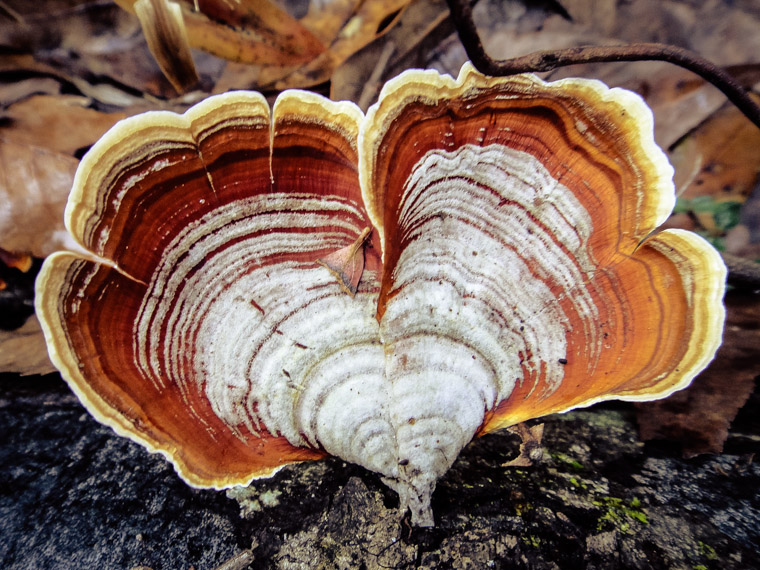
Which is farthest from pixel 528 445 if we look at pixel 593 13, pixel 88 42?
pixel 88 42

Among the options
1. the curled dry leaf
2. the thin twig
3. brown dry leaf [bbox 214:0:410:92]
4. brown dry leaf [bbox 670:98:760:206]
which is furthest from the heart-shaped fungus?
brown dry leaf [bbox 670:98:760:206]

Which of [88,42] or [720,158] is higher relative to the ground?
[88,42]

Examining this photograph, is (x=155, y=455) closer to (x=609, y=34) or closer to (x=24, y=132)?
(x=24, y=132)

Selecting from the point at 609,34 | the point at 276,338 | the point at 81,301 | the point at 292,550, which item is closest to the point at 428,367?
the point at 276,338

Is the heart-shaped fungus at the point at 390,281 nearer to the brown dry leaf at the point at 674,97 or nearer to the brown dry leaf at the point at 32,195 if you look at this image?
the brown dry leaf at the point at 32,195

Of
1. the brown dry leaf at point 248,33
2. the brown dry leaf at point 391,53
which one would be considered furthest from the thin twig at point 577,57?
the brown dry leaf at point 248,33

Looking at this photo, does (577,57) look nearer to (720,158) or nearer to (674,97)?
(674,97)
